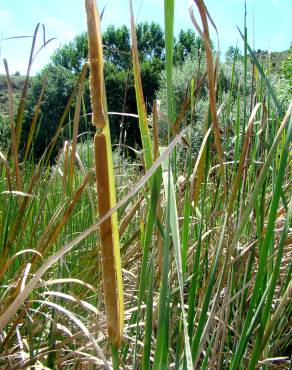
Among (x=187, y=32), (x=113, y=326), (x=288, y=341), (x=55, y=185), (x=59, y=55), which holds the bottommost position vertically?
(x=288, y=341)

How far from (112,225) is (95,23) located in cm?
14

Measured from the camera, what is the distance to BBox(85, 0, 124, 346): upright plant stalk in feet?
1.13

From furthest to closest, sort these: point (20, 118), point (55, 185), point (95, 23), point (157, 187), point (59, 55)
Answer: point (59, 55) → point (55, 185) → point (20, 118) → point (157, 187) → point (95, 23)

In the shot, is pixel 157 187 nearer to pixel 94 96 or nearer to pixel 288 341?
pixel 94 96

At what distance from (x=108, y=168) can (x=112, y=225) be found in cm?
4

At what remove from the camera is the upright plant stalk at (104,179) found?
34 cm

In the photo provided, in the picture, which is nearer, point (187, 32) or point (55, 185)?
point (55, 185)

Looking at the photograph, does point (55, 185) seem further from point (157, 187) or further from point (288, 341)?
point (157, 187)

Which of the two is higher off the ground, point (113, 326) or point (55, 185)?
point (113, 326)

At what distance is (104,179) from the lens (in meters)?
0.37

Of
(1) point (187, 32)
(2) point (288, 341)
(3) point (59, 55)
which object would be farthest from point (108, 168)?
(1) point (187, 32)

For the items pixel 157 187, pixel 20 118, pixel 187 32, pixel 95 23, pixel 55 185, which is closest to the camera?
pixel 95 23

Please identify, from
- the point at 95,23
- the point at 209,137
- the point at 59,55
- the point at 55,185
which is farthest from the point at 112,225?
the point at 59,55

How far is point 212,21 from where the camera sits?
488mm
